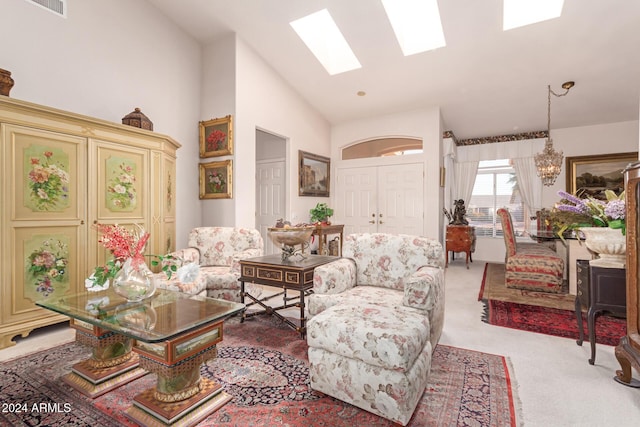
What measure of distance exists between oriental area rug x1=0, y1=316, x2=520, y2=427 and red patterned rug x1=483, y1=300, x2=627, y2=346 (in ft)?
3.08

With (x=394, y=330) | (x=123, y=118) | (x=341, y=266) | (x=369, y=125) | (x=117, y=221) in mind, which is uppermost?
(x=369, y=125)

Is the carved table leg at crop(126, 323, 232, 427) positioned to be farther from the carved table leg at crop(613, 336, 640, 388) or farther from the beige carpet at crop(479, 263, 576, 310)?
the beige carpet at crop(479, 263, 576, 310)

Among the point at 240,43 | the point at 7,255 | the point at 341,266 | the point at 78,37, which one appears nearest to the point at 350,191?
the point at 240,43

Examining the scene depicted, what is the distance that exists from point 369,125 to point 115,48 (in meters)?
4.26

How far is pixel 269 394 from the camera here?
186 cm

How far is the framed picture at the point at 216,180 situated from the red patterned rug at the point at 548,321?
3.57 metres

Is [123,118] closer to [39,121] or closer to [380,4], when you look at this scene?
[39,121]

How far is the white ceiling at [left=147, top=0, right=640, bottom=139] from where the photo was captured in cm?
371

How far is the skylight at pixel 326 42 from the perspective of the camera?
433 cm

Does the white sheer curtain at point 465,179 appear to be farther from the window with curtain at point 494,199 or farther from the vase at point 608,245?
the vase at point 608,245

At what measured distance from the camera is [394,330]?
1633 mm

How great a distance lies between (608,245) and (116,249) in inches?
126

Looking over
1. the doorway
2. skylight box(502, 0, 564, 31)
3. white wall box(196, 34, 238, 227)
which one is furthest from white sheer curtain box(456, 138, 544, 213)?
white wall box(196, 34, 238, 227)

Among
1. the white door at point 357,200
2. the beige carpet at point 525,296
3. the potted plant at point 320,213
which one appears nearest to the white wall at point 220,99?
the potted plant at point 320,213
